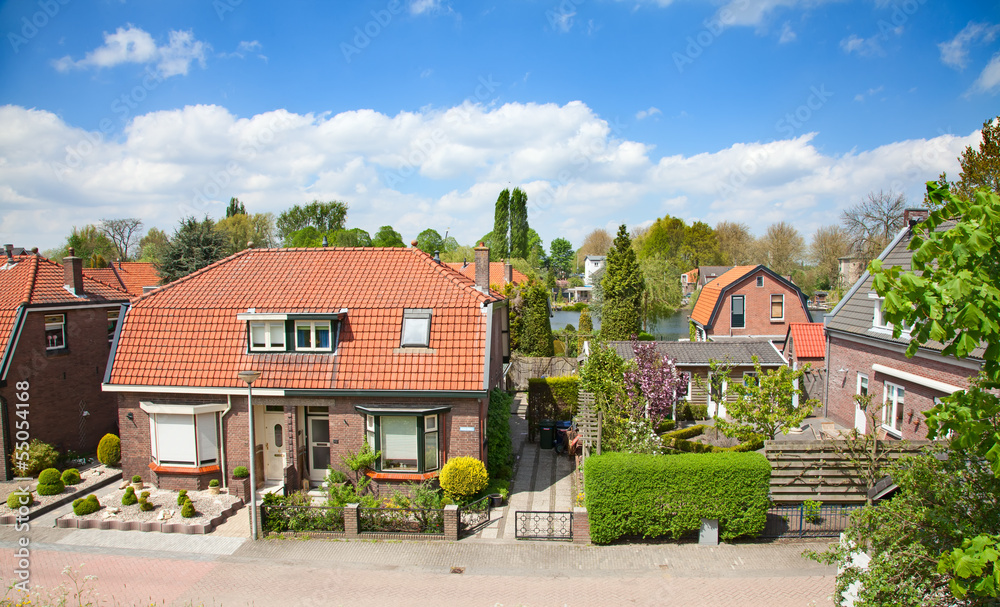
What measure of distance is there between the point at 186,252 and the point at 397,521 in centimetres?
2372

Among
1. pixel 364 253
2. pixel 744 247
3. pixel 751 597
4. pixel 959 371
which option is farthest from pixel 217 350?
pixel 744 247

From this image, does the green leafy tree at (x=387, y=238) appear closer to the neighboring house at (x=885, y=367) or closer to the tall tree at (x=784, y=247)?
the tall tree at (x=784, y=247)

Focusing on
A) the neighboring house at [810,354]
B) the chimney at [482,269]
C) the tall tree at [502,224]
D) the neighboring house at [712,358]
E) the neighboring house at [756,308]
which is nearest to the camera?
the chimney at [482,269]

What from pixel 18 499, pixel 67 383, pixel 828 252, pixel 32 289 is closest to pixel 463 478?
pixel 18 499

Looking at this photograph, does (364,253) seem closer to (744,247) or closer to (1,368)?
(1,368)

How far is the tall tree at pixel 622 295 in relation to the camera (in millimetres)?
37281

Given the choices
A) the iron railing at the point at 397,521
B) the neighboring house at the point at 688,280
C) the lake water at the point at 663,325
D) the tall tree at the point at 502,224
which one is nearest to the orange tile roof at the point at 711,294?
the lake water at the point at 663,325

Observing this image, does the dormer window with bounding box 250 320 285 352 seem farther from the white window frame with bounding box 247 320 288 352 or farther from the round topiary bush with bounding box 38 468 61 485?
the round topiary bush with bounding box 38 468 61 485

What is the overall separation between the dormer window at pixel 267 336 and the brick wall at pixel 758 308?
26.9 metres

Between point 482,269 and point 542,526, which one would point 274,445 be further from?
point 482,269

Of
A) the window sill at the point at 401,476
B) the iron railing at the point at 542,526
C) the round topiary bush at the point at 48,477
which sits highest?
the window sill at the point at 401,476

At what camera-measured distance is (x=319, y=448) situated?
52.1ft

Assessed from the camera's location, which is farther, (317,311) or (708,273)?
(708,273)

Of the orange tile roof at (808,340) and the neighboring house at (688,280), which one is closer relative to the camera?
the orange tile roof at (808,340)
